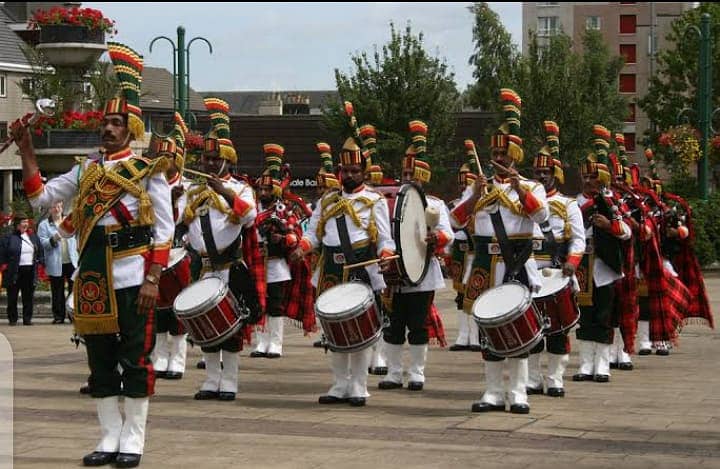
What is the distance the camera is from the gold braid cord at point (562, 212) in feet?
40.9

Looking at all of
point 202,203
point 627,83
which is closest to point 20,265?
point 202,203

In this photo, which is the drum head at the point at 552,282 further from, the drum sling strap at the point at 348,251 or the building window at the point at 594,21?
the building window at the point at 594,21

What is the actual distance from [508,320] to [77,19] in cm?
1224

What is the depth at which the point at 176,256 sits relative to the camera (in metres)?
13.2

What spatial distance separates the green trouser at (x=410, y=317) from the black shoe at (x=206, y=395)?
1.56 meters

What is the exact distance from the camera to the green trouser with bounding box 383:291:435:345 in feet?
41.3

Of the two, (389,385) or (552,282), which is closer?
Result: (552,282)

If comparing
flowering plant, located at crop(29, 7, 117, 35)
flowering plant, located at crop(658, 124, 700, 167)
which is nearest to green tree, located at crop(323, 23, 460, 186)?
flowering plant, located at crop(658, 124, 700, 167)

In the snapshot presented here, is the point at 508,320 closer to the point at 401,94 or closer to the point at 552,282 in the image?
the point at 552,282

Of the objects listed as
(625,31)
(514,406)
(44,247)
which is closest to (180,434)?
(514,406)

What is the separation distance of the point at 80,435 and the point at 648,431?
3859 mm

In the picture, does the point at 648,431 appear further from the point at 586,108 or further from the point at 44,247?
the point at 586,108

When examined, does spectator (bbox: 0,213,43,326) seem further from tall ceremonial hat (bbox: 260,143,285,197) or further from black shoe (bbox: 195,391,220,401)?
black shoe (bbox: 195,391,220,401)

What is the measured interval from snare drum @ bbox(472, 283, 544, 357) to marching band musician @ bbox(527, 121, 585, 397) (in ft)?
3.93
